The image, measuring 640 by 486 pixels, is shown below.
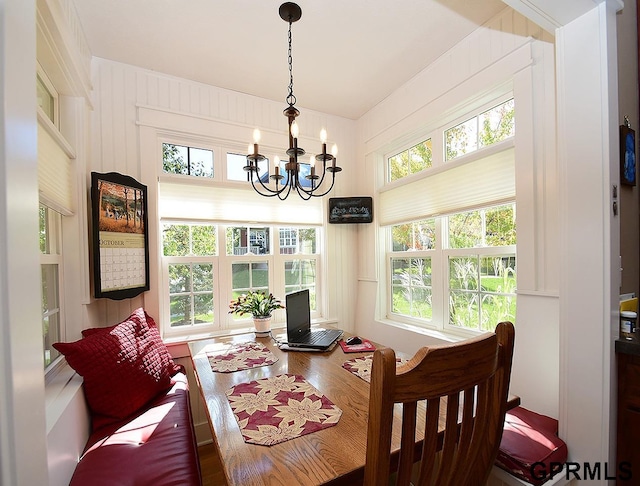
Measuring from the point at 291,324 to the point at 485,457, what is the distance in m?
1.31

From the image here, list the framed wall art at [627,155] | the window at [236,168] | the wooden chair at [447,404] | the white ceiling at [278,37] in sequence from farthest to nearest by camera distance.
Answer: the window at [236,168]
the white ceiling at [278,37]
the framed wall art at [627,155]
the wooden chair at [447,404]

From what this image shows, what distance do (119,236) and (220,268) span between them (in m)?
0.86

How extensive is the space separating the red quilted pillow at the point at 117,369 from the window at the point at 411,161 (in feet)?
8.33

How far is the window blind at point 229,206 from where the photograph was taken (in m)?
2.55

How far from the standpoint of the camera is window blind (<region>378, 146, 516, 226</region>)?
6.42ft

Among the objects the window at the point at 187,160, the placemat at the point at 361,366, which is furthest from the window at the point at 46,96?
the placemat at the point at 361,366

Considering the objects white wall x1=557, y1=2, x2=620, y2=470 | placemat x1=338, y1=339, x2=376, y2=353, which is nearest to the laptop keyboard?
placemat x1=338, y1=339, x2=376, y2=353

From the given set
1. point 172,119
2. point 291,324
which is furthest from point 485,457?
point 172,119

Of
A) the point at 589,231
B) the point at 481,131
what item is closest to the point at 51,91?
the point at 481,131

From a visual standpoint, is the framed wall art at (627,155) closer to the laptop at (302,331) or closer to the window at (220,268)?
the laptop at (302,331)

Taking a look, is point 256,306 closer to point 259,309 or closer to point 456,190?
point 259,309

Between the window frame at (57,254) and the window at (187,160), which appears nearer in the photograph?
the window frame at (57,254)

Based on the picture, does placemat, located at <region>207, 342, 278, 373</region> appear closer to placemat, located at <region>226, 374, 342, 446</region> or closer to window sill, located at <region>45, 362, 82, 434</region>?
placemat, located at <region>226, 374, 342, 446</region>

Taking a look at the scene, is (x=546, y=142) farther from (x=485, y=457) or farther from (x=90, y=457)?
(x=90, y=457)
